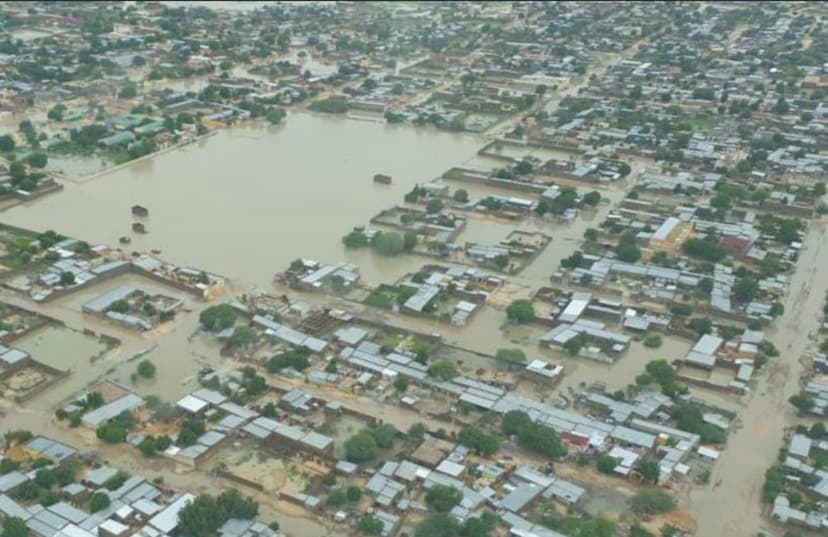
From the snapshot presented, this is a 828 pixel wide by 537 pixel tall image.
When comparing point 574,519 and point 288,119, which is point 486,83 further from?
point 574,519

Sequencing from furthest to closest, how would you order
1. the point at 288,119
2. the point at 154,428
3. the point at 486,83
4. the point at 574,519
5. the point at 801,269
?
the point at 486,83, the point at 288,119, the point at 801,269, the point at 154,428, the point at 574,519

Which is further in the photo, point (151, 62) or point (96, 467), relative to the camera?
point (151, 62)

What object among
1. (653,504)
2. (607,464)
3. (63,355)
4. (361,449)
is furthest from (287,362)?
(653,504)

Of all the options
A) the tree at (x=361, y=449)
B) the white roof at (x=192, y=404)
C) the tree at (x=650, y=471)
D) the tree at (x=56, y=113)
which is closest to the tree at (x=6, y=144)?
the tree at (x=56, y=113)

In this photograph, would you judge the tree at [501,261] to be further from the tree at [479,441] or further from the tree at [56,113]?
the tree at [56,113]

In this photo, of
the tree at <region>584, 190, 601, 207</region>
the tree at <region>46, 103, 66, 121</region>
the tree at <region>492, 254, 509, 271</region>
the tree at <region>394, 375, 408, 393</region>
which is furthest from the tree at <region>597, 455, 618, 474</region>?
the tree at <region>46, 103, 66, 121</region>

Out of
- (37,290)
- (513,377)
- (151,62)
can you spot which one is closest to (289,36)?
(151,62)
